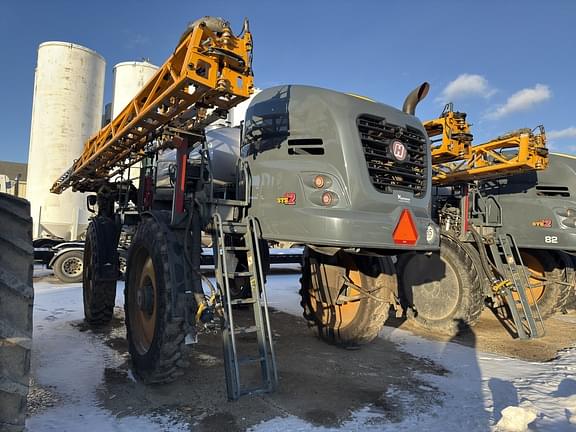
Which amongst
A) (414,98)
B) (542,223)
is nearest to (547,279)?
(542,223)

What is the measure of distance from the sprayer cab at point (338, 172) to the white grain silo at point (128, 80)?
56.7 feet

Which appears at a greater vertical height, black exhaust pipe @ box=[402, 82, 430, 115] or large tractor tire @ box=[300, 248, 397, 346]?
black exhaust pipe @ box=[402, 82, 430, 115]

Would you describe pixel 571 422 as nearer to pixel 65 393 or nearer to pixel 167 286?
pixel 167 286

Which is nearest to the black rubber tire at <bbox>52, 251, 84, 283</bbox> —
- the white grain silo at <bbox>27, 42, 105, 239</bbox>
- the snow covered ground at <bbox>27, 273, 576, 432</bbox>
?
the snow covered ground at <bbox>27, 273, 576, 432</bbox>

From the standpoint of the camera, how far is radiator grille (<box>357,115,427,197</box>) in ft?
12.5

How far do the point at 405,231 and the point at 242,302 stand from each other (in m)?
1.56

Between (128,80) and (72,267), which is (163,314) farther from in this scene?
(128,80)

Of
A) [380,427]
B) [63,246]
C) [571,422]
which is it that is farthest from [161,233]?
[63,246]

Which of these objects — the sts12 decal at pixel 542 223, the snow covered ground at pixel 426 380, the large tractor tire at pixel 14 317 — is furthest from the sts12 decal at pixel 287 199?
the sts12 decal at pixel 542 223

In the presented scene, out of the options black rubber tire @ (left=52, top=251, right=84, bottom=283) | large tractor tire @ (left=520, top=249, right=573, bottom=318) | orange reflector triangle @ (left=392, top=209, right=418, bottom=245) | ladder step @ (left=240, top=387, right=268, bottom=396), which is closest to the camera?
ladder step @ (left=240, top=387, right=268, bottom=396)

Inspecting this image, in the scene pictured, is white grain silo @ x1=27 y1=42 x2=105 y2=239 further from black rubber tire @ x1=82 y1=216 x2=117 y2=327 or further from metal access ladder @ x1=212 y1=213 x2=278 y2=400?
metal access ladder @ x1=212 y1=213 x2=278 y2=400

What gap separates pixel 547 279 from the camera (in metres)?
7.47

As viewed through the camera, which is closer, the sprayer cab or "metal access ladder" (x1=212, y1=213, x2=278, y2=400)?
"metal access ladder" (x1=212, y1=213, x2=278, y2=400)

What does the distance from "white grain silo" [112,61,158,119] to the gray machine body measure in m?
16.9
